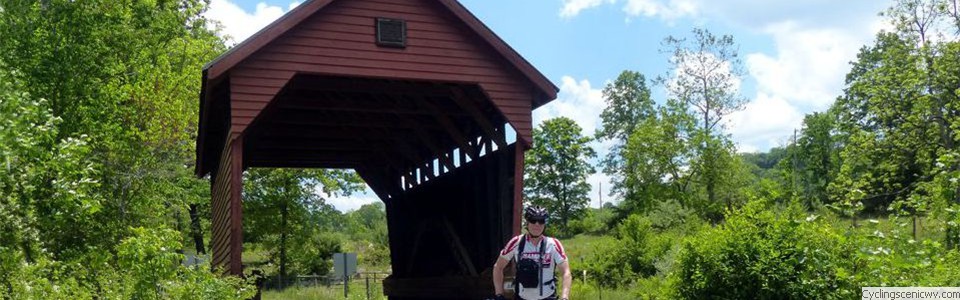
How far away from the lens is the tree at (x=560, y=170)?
195ft

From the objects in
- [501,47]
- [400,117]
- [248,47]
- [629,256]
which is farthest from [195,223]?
[501,47]

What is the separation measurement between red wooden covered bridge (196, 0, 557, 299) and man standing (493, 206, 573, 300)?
5.68m

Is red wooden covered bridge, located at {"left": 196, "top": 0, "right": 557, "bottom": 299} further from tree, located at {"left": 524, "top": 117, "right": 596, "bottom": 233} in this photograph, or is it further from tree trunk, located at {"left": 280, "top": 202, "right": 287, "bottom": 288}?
tree, located at {"left": 524, "top": 117, "right": 596, "bottom": 233}

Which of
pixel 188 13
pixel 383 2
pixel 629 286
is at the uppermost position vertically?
pixel 188 13

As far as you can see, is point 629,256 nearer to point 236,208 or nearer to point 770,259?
point 770,259

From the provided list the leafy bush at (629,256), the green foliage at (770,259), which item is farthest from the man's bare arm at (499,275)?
the leafy bush at (629,256)

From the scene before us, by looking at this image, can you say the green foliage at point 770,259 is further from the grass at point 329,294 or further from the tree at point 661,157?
the tree at point 661,157

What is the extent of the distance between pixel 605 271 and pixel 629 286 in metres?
1.84

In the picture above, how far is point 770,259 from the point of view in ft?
34.7

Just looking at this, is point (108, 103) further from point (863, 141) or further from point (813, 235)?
point (863, 141)

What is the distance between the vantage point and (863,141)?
27344 millimetres

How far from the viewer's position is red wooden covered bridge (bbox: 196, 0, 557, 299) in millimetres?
11305

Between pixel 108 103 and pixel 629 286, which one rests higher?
pixel 108 103

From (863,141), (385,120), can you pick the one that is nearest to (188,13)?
(385,120)
